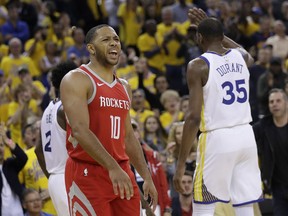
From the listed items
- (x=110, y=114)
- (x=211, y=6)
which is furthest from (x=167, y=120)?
(x=110, y=114)

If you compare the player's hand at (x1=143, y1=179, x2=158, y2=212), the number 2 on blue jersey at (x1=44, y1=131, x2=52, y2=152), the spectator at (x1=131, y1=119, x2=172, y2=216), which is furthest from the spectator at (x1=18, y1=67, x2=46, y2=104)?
the player's hand at (x1=143, y1=179, x2=158, y2=212)

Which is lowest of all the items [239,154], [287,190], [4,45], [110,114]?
[287,190]

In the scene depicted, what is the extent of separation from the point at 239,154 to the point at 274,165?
307 centimetres

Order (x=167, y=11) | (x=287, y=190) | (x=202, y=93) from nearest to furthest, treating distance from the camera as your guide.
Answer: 1. (x=202, y=93)
2. (x=287, y=190)
3. (x=167, y=11)

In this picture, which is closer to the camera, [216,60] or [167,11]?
[216,60]

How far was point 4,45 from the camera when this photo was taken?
18.5 metres

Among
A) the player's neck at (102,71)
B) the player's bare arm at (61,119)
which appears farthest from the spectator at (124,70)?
the player's neck at (102,71)

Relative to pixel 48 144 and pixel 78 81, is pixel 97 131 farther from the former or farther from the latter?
pixel 48 144

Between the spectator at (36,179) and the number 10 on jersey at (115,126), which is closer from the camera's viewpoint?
the number 10 on jersey at (115,126)

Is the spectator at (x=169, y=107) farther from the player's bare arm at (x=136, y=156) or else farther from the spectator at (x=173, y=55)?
the player's bare arm at (x=136, y=156)

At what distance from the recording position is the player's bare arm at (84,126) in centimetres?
638

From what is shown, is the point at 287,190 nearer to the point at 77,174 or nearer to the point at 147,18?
the point at 77,174

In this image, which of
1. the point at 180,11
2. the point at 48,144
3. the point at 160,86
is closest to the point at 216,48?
the point at 48,144

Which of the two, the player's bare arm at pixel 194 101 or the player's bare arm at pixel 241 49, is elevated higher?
the player's bare arm at pixel 241 49
